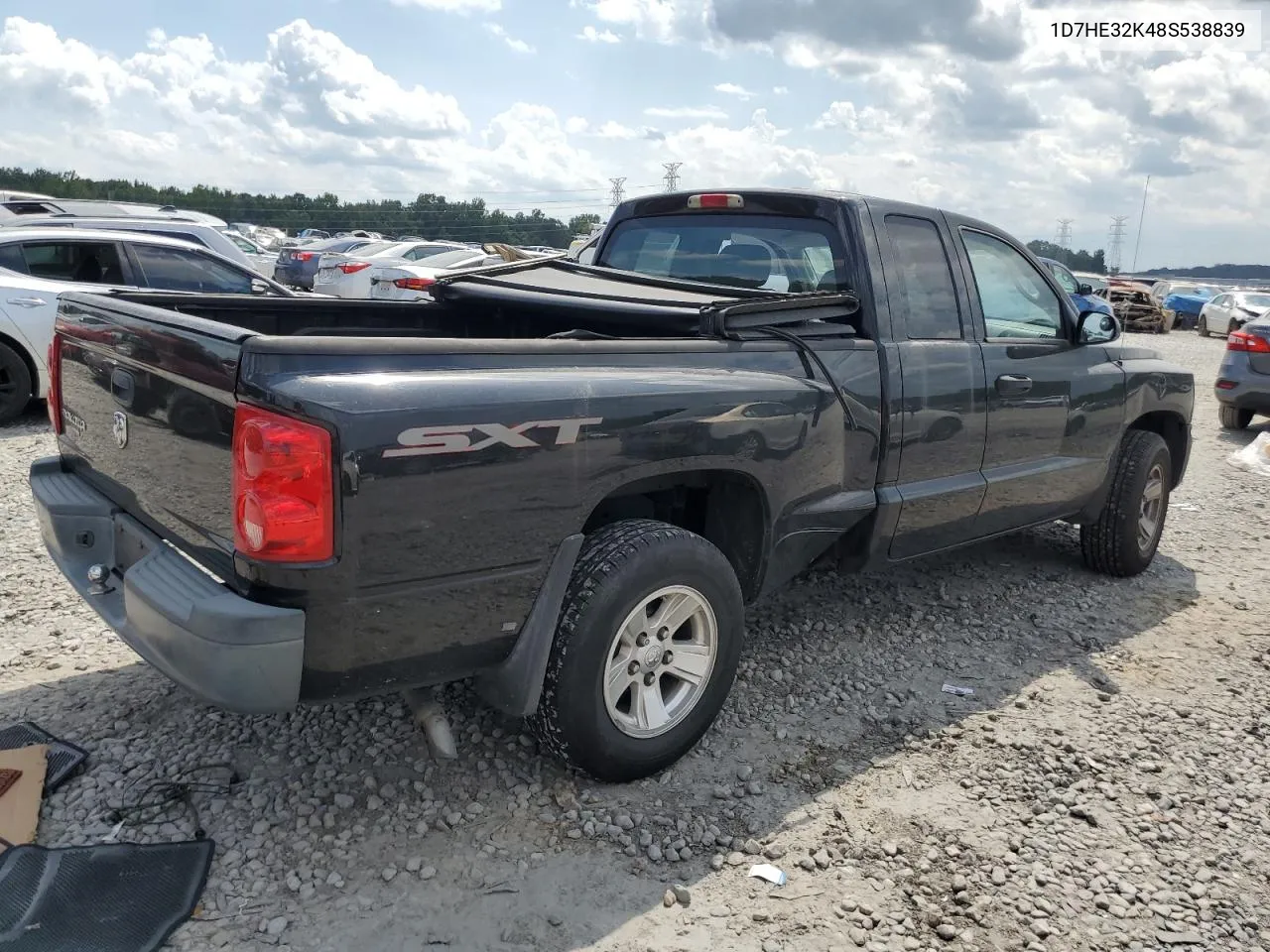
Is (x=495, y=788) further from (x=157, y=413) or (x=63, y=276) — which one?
(x=63, y=276)

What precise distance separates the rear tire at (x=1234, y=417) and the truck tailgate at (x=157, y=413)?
10849mm

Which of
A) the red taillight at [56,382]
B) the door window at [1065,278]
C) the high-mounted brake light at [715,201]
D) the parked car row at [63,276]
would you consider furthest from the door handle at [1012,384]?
the door window at [1065,278]

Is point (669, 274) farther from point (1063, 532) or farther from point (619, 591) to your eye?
point (1063, 532)

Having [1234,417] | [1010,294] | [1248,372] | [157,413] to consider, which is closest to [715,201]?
[1010,294]

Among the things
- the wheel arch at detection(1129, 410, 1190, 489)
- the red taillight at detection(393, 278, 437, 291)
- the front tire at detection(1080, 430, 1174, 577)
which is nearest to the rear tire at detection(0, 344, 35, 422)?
the red taillight at detection(393, 278, 437, 291)

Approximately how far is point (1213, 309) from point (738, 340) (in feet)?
95.4

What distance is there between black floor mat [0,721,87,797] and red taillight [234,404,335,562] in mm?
1303

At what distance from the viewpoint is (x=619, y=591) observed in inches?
116

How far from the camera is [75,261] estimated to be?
842cm

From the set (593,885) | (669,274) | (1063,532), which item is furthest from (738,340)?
(1063,532)

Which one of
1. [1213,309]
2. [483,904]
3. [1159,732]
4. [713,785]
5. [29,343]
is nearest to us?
[483,904]

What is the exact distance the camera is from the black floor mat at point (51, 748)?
10.1ft

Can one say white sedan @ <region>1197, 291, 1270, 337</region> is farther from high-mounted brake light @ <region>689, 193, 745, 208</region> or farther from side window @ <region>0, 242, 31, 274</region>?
side window @ <region>0, 242, 31, 274</region>

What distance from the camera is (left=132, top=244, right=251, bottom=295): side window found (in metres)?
8.48
